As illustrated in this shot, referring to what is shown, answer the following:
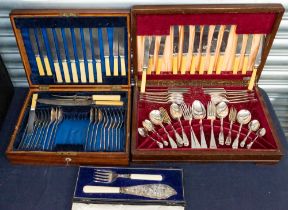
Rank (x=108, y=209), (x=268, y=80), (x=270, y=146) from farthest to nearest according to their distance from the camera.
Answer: (x=268, y=80), (x=270, y=146), (x=108, y=209)

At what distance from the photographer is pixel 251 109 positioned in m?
1.26

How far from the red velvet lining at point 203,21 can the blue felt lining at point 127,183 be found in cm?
47

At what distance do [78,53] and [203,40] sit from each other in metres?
0.46

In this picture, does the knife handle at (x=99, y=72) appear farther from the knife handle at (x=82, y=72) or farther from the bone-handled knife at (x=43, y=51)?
the bone-handled knife at (x=43, y=51)

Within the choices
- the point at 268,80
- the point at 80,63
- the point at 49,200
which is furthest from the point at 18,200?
the point at 268,80

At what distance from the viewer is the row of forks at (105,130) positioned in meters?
1.14

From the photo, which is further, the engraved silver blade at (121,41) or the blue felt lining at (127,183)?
the engraved silver blade at (121,41)

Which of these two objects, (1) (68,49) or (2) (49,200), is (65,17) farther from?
(2) (49,200)

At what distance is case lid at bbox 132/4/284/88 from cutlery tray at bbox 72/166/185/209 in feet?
1.20

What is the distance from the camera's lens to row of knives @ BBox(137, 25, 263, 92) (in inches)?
45.8

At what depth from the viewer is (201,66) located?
1.25m

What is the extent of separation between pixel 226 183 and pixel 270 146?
197 mm

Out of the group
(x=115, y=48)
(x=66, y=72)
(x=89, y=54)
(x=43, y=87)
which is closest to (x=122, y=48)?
(x=115, y=48)

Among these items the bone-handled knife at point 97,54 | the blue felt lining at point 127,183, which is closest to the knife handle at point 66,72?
the bone-handled knife at point 97,54
